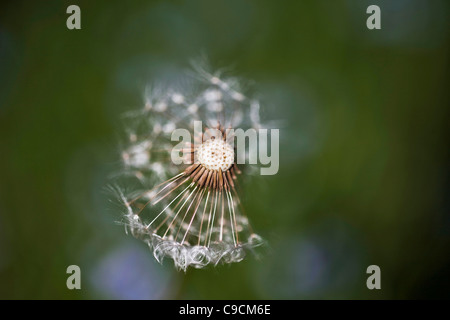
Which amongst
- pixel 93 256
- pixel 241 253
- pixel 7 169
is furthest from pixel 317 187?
pixel 7 169

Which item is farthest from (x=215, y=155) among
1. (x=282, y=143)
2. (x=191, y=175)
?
(x=282, y=143)

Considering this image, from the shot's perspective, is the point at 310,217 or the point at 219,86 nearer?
the point at 219,86

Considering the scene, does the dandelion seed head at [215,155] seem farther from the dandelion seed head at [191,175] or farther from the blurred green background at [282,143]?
the blurred green background at [282,143]

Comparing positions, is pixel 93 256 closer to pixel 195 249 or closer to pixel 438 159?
pixel 195 249

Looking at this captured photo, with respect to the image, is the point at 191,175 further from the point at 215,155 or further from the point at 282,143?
the point at 282,143

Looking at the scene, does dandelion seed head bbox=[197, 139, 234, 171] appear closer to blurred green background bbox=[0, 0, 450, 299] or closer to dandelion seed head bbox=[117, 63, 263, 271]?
dandelion seed head bbox=[117, 63, 263, 271]

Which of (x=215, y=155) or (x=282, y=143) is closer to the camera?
(x=215, y=155)

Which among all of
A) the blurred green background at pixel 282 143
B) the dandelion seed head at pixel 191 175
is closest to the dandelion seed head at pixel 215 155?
the dandelion seed head at pixel 191 175

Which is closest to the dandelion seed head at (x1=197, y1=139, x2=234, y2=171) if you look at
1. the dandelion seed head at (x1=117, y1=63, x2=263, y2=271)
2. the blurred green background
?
the dandelion seed head at (x1=117, y1=63, x2=263, y2=271)
